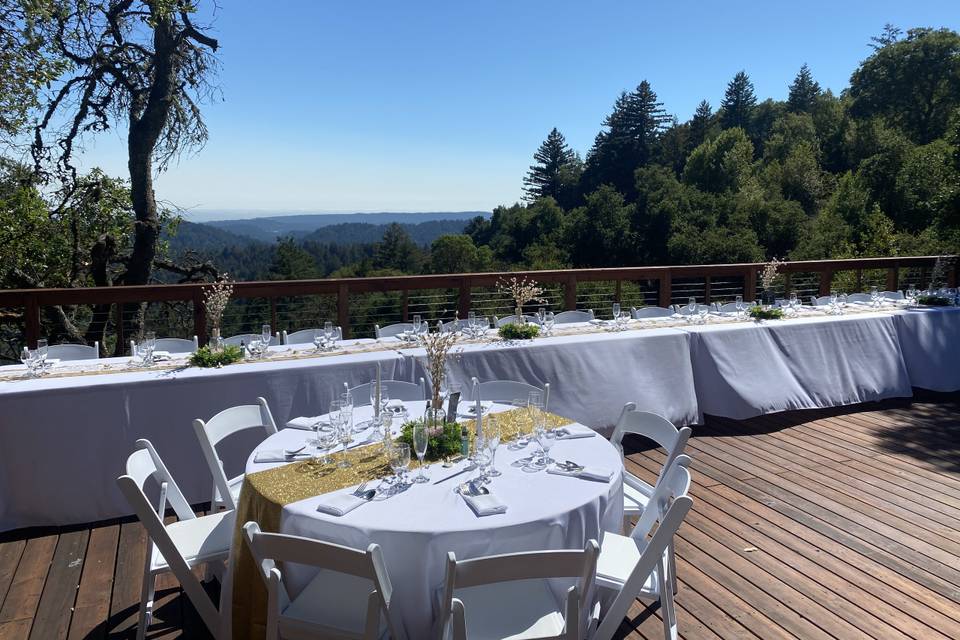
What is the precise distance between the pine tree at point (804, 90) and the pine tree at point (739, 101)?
3451 mm

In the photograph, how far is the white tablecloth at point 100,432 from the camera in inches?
137

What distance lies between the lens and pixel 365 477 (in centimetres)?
238

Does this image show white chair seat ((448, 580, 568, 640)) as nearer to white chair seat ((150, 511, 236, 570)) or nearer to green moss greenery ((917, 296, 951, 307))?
white chair seat ((150, 511, 236, 570))

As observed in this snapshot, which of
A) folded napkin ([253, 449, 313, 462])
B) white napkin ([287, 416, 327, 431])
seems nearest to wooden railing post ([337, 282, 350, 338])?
white napkin ([287, 416, 327, 431])

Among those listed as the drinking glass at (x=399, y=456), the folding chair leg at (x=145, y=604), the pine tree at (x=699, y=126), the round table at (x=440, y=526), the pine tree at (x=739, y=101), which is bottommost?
the folding chair leg at (x=145, y=604)

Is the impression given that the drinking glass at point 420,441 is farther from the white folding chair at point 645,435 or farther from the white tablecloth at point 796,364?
the white tablecloth at point 796,364

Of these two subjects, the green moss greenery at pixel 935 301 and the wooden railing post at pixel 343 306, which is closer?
the wooden railing post at pixel 343 306

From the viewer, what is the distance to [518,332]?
15.8ft

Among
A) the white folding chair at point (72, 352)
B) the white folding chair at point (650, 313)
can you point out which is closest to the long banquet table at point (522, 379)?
the white folding chair at point (650, 313)

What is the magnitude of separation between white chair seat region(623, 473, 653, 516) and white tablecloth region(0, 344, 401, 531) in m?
2.19

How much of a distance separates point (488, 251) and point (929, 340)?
40.4 metres

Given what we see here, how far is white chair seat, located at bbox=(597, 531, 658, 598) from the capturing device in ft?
7.29

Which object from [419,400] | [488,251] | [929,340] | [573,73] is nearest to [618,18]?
[573,73]

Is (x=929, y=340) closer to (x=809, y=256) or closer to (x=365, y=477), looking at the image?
(x=365, y=477)
